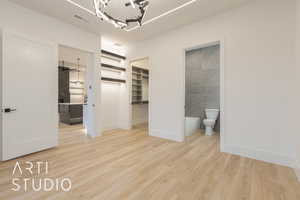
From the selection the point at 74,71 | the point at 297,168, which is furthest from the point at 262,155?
the point at 74,71

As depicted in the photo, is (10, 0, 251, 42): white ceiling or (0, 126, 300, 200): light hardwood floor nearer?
(0, 126, 300, 200): light hardwood floor

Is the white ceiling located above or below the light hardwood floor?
above

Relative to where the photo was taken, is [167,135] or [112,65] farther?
[112,65]

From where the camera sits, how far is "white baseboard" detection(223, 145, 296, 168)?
218 cm

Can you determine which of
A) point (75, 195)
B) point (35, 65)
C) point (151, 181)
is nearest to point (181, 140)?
point (151, 181)

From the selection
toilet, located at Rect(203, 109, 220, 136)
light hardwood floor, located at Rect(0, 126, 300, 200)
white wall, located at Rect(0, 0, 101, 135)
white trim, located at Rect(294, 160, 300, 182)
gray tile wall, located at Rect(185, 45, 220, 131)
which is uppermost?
white wall, located at Rect(0, 0, 101, 135)

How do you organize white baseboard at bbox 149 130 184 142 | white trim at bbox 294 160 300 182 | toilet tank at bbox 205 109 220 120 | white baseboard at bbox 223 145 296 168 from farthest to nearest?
toilet tank at bbox 205 109 220 120 → white baseboard at bbox 149 130 184 142 → white baseboard at bbox 223 145 296 168 → white trim at bbox 294 160 300 182

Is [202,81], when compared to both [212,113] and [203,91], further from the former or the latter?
[212,113]

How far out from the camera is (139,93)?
5738mm

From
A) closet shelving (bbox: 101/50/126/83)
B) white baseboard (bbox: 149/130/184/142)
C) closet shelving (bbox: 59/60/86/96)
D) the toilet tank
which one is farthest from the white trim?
closet shelving (bbox: 59/60/86/96)

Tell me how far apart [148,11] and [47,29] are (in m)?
2.21

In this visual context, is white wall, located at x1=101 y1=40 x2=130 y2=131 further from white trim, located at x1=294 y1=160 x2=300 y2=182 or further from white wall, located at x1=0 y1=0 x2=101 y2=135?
white trim, located at x1=294 y1=160 x2=300 y2=182

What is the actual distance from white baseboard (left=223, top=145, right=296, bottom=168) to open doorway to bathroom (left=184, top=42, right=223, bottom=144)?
1.32m

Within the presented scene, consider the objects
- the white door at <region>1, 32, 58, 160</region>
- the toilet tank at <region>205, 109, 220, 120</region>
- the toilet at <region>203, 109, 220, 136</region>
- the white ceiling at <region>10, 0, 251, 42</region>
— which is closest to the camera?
the white door at <region>1, 32, 58, 160</region>
